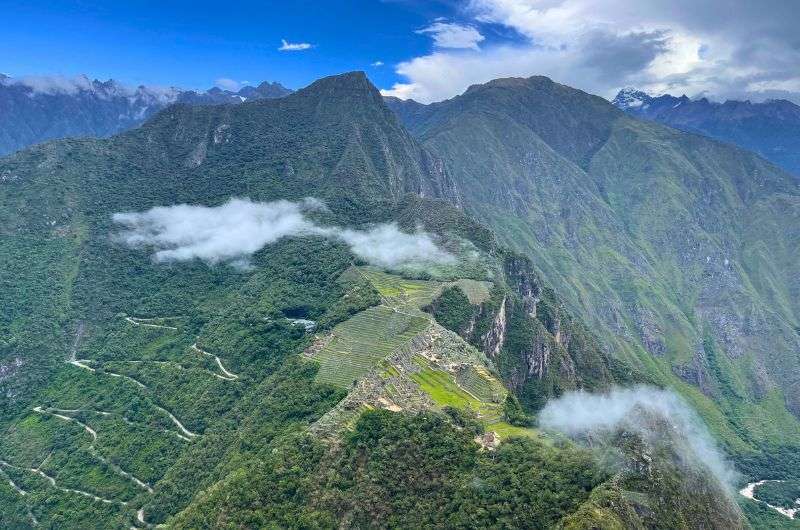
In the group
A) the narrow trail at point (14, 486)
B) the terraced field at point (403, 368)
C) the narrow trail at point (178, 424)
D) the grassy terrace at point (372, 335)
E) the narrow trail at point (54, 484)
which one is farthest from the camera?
the narrow trail at point (178, 424)

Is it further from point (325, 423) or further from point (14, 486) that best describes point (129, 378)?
point (325, 423)

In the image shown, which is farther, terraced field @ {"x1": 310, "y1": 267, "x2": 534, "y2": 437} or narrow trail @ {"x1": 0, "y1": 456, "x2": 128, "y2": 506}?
narrow trail @ {"x1": 0, "y1": 456, "x2": 128, "y2": 506}

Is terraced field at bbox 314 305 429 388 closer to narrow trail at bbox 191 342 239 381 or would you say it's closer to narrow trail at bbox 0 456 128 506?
narrow trail at bbox 191 342 239 381

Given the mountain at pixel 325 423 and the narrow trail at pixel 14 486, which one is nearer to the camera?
the mountain at pixel 325 423

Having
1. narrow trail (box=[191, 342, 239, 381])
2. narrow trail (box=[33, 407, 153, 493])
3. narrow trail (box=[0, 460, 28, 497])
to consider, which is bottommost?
narrow trail (box=[0, 460, 28, 497])

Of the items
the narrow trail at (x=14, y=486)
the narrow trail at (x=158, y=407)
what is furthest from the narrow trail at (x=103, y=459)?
the narrow trail at (x=14, y=486)

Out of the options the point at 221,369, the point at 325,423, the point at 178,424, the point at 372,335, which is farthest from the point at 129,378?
the point at 325,423

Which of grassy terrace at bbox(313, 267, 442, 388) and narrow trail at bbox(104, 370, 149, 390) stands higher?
grassy terrace at bbox(313, 267, 442, 388)


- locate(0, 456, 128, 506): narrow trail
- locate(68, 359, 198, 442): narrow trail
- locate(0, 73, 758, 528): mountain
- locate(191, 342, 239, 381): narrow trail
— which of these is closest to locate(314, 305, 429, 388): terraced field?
locate(0, 73, 758, 528): mountain

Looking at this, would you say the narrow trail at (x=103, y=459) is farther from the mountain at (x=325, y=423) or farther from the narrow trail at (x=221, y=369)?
the narrow trail at (x=221, y=369)

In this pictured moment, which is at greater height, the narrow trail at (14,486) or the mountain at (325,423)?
the mountain at (325,423)

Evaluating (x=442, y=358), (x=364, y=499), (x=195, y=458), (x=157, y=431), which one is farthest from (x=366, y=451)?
(x=157, y=431)
